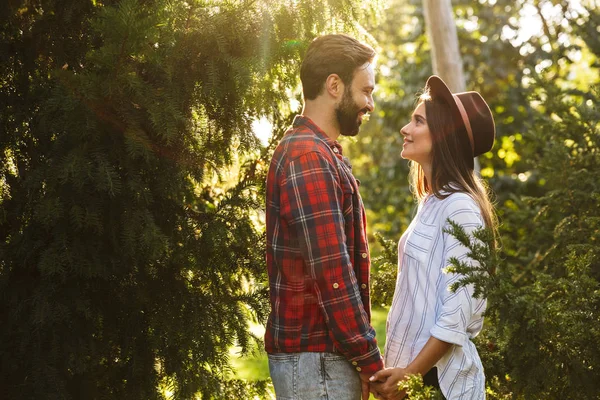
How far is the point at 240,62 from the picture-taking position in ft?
9.59

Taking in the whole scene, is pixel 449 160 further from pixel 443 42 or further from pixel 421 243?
pixel 443 42

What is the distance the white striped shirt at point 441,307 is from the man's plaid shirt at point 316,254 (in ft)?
0.60

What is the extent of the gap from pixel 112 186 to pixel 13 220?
2.02 feet

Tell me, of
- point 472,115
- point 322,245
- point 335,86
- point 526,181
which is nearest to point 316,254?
point 322,245

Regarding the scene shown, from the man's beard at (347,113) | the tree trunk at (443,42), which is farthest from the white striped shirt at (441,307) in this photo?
the tree trunk at (443,42)

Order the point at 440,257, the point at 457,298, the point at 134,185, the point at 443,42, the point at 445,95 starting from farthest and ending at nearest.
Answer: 1. the point at 443,42
2. the point at 445,95
3. the point at 134,185
4. the point at 440,257
5. the point at 457,298

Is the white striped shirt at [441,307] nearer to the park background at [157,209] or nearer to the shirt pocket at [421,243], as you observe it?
the shirt pocket at [421,243]

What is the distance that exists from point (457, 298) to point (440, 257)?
0.18m

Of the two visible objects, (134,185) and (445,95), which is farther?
(445,95)

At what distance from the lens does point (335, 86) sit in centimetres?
264

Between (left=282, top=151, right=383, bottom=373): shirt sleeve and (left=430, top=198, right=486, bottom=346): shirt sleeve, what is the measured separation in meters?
0.27

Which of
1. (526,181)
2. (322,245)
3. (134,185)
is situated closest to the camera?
(322,245)

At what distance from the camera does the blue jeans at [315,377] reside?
96.6 inches

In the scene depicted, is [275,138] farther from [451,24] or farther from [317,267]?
[451,24]
